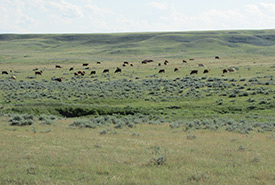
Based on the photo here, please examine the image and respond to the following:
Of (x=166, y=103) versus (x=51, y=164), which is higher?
(x=51, y=164)

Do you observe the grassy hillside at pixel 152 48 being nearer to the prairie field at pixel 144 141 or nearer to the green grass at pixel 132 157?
the prairie field at pixel 144 141

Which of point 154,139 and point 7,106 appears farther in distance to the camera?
point 7,106

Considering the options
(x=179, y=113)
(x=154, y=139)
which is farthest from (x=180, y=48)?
(x=154, y=139)

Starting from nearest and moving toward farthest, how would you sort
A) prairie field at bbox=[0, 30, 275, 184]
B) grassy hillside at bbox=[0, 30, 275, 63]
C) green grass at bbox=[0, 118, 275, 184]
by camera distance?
green grass at bbox=[0, 118, 275, 184] → prairie field at bbox=[0, 30, 275, 184] → grassy hillside at bbox=[0, 30, 275, 63]

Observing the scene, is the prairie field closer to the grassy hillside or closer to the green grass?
the green grass

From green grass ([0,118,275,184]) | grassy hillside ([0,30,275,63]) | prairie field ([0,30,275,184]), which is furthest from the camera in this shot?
grassy hillside ([0,30,275,63])

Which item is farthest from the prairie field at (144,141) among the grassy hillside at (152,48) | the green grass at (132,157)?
the grassy hillside at (152,48)

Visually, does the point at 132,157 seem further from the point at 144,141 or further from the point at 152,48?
the point at 152,48

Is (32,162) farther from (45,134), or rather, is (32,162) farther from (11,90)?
(11,90)

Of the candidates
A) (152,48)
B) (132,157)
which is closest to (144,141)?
(132,157)

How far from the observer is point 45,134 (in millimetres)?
14555

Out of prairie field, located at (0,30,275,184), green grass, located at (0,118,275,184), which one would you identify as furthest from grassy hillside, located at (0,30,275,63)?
green grass, located at (0,118,275,184)

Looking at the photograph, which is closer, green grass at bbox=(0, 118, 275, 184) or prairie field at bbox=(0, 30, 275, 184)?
green grass at bbox=(0, 118, 275, 184)

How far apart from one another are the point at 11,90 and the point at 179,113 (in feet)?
68.8
